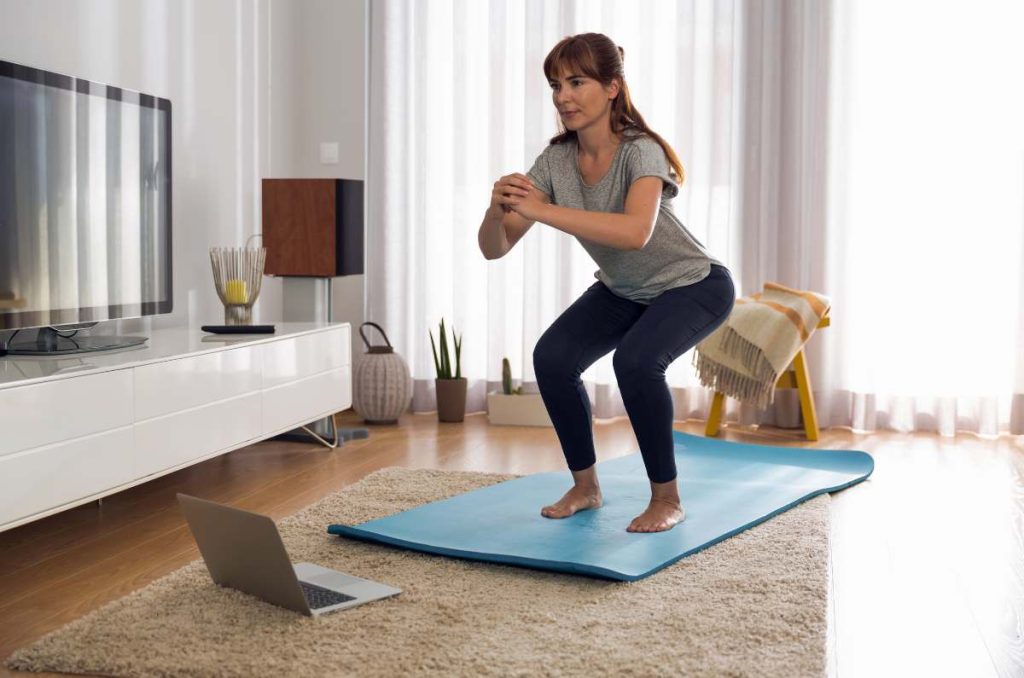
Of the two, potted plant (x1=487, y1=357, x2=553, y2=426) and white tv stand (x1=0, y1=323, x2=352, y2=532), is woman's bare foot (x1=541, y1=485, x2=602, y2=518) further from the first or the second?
potted plant (x1=487, y1=357, x2=553, y2=426)

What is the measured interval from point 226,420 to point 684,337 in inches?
54.7

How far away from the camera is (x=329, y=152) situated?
5191 millimetres

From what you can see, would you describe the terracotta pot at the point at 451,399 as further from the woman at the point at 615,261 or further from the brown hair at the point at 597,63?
the brown hair at the point at 597,63

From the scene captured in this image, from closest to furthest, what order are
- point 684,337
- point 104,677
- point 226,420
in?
point 104,677 → point 684,337 → point 226,420

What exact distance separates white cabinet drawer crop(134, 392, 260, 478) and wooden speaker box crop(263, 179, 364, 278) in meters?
0.93


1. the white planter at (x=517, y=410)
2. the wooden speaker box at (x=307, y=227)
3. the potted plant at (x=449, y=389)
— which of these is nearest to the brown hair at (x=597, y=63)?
the wooden speaker box at (x=307, y=227)

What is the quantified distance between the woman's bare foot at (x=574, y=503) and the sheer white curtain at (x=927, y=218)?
6.92 ft

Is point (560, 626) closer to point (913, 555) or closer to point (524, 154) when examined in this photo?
point (913, 555)

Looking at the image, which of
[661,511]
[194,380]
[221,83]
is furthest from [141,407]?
[221,83]

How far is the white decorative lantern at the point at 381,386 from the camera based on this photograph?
15.1ft

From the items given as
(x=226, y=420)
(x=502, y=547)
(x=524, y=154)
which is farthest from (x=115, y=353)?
(x=524, y=154)

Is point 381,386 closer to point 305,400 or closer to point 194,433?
point 305,400

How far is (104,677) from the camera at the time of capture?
1.83 m

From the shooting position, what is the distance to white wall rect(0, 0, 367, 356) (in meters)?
3.53
